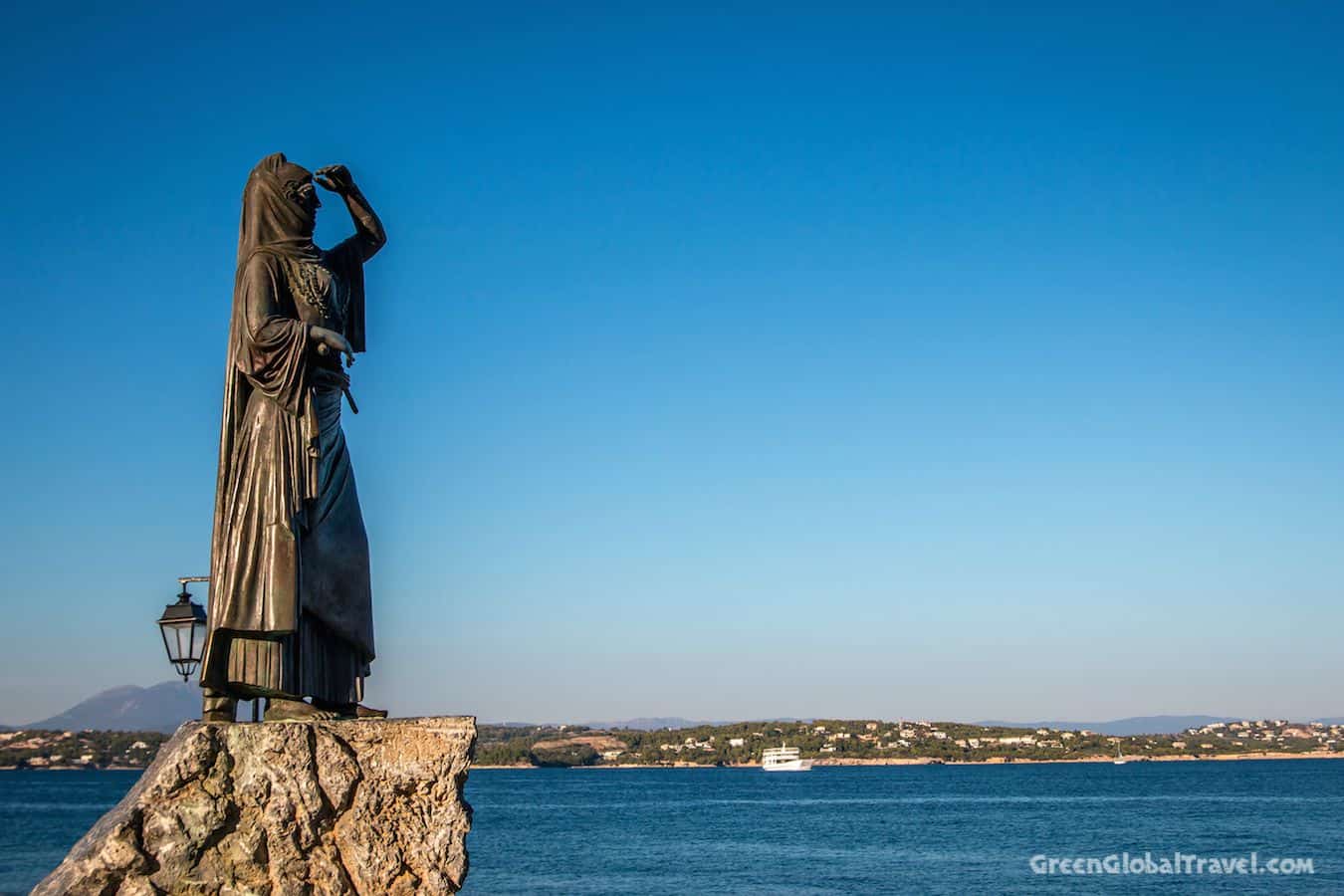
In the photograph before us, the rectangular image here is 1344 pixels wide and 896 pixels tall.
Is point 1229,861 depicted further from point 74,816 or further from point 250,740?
point 74,816

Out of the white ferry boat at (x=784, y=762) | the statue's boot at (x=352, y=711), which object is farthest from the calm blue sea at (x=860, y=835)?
the white ferry boat at (x=784, y=762)

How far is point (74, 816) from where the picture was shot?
88.4 meters

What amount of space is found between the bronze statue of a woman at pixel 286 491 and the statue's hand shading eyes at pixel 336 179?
0.01 meters

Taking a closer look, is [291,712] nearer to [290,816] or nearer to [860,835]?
[290,816]

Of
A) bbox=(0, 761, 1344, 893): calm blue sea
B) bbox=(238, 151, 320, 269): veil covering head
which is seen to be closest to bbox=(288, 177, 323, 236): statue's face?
bbox=(238, 151, 320, 269): veil covering head

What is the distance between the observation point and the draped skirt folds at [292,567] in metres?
6.68

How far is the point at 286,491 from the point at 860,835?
219 feet

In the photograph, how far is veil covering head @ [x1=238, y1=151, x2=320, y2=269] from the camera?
7258mm

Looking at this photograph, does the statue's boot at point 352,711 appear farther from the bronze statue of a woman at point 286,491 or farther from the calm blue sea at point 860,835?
the calm blue sea at point 860,835

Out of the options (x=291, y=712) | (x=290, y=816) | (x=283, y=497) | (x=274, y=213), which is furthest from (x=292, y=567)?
(x=274, y=213)

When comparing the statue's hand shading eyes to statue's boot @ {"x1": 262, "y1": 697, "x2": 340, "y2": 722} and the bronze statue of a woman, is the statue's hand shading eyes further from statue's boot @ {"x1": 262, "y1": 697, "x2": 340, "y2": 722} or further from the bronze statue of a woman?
statue's boot @ {"x1": 262, "y1": 697, "x2": 340, "y2": 722}

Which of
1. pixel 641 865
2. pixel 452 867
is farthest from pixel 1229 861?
pixel 452 867

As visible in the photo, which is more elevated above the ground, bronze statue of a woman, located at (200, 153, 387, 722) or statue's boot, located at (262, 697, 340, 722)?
bronze statue of a woman, located at (200, 153, 387, 722)

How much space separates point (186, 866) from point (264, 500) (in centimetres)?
183
